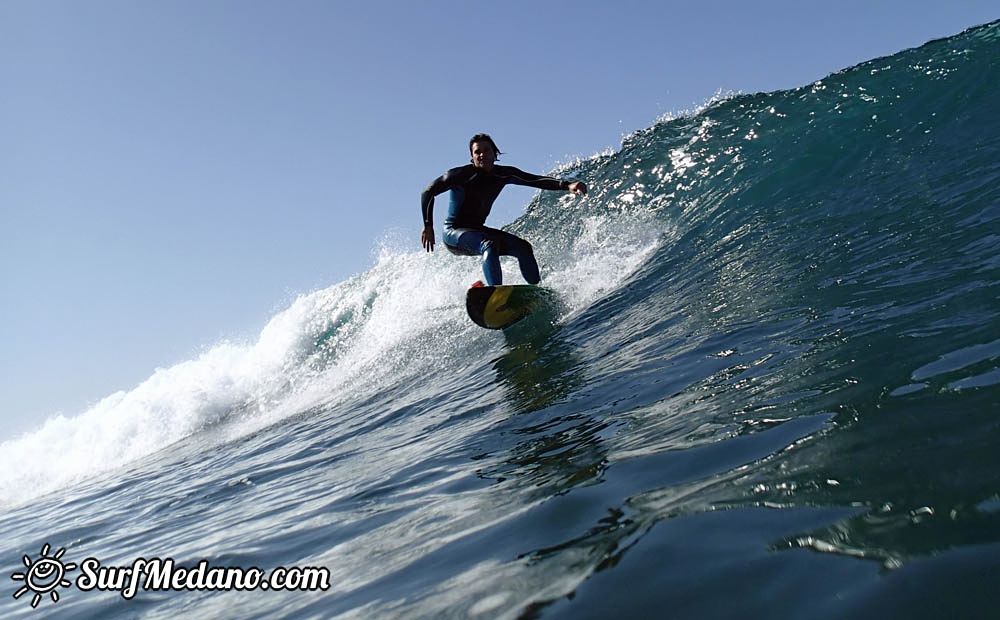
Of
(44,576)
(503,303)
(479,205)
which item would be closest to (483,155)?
(479,205)

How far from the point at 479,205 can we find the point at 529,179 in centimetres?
81

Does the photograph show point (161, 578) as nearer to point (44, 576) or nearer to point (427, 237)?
point (44, 576)

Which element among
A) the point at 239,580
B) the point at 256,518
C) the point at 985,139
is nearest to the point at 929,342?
the point at 239,580

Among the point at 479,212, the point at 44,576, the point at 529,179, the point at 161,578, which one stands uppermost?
the point at 529,179

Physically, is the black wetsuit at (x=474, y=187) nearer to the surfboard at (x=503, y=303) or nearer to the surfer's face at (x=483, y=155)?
the surfer's face at (x=483, y=155)

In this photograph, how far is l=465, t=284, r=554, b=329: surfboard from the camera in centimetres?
793

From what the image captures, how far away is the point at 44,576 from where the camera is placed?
165 inches

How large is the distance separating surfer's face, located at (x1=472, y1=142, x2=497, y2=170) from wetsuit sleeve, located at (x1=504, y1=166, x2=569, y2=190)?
1.09ft

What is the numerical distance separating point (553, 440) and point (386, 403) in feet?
13.8

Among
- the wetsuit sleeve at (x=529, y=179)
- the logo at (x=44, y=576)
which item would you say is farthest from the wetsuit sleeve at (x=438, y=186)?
the logo at (x=44, y=576)

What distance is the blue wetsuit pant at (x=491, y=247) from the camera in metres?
8.02

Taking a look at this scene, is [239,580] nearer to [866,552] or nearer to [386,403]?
[866,552]

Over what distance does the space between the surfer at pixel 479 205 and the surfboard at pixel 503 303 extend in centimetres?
19

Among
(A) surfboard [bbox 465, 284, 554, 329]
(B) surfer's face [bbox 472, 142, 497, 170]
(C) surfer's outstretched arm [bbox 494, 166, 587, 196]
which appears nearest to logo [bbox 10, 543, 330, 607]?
(A) surfboard [bbox 465, 284, 554, 329]
